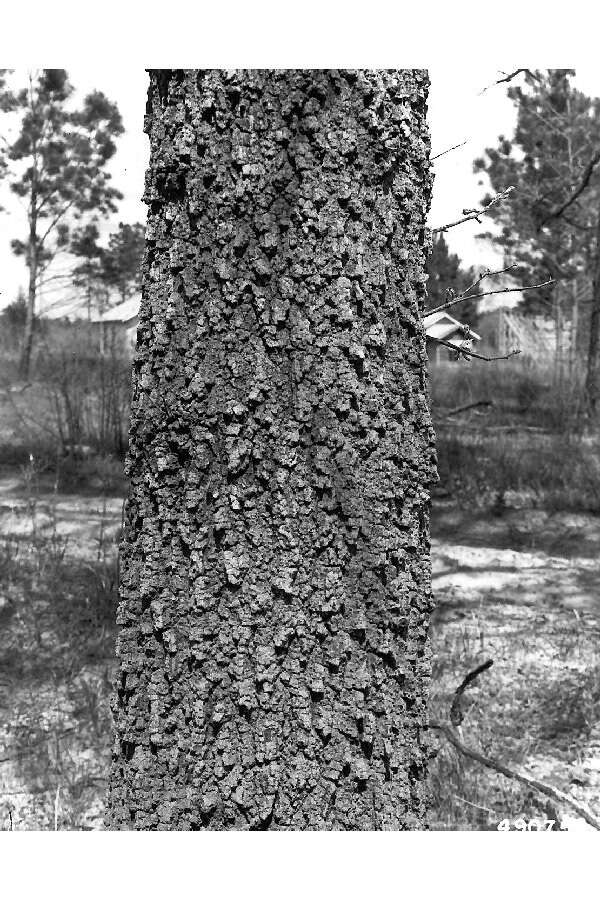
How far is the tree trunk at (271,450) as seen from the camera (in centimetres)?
113

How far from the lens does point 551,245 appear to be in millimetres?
12195

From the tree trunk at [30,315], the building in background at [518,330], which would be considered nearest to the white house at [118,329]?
the tree trunk at [30,315]

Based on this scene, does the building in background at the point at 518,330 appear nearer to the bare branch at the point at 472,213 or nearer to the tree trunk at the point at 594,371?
the tree trunk at the point at 594,371

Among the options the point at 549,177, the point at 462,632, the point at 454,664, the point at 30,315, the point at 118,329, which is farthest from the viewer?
the point at 549,177

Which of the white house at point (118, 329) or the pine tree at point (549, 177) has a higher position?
the pine tree at point (549, 177)

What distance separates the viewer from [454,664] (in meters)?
2.76

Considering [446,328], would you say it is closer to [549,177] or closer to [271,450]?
[271,450]

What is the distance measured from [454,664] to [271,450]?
185 centimetres

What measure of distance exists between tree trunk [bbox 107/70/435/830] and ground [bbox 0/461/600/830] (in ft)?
2.74

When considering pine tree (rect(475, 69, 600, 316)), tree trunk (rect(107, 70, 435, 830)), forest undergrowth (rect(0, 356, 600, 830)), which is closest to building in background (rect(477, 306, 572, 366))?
pine tree (rect(475, 69, 600, 316))

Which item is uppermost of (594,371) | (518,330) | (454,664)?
(518,330)

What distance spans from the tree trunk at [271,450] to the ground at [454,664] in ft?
2.74

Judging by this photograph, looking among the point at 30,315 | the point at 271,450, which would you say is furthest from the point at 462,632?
the point at 30,315

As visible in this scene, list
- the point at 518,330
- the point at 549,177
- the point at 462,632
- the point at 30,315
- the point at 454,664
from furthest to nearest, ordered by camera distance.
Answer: the point at 518,330 < the point at 549,177 < the point at 30,315 < the point at 462,632 < the point at 454,664
